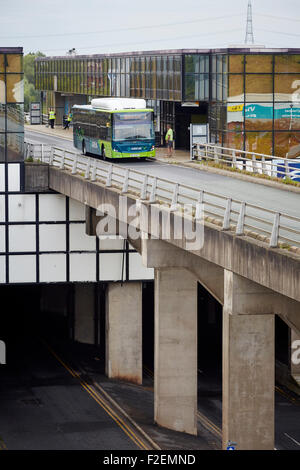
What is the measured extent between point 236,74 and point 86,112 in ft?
28.8

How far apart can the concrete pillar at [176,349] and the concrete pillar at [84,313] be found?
45.2 feet

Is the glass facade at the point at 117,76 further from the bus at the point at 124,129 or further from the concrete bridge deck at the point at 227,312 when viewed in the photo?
the concrete bridge deck at the point at 227,312

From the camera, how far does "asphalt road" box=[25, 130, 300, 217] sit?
35.1 meters

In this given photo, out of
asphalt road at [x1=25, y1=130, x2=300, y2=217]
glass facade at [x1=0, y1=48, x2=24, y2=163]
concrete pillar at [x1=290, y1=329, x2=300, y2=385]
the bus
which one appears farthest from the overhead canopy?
concrete pillar at [x1=290, y1=329, x2=300, y2=385]

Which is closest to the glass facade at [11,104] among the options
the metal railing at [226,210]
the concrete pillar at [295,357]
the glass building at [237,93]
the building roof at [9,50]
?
the building roof at [9,50]

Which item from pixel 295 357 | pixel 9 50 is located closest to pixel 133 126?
pixel 9 50

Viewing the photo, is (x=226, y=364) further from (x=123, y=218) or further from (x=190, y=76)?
(x=190, y=76)

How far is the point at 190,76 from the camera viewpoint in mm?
62656

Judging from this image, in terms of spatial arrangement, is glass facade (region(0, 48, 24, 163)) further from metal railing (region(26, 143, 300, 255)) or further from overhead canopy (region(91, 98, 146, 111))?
overhead canopy (region(91, 98, 146, 111))

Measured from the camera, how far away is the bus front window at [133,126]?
50.8 m

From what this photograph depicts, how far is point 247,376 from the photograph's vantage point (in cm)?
3070

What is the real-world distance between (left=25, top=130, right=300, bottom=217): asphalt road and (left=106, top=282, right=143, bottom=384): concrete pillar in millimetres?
5560

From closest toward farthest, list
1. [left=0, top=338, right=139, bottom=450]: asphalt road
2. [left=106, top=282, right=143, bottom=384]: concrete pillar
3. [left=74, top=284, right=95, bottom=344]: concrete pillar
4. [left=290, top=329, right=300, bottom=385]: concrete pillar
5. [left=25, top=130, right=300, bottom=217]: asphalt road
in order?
[left=25, top=130, right=300, bottom=217]: asphalt road
[left=0, top=338, right=139, bottom=450]: asphalt road
[left=106, top=282, right=143, bottom=384]: concrete pillar
[left=290, top=329, right=300, bottom=385]: concrete pillar
[left=74, top=284, right=95, bottom=344]: concrete pillar

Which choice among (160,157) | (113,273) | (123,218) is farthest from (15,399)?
(160,157)
